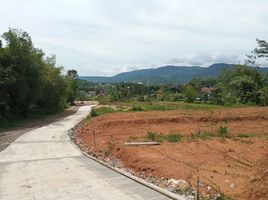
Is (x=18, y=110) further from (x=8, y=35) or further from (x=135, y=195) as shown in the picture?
(x=135, y=195)

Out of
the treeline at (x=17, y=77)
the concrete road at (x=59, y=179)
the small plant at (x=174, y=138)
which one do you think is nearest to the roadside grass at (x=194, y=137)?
the small plant at (x=174, y=138)

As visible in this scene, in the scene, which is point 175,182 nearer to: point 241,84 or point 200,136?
point 200,136

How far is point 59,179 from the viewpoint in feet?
45.1

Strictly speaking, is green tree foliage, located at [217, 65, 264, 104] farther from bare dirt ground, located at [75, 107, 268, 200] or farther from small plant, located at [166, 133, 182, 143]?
small plant, located at [166, 133, 182, 143]

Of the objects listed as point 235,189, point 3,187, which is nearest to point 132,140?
point 3,187

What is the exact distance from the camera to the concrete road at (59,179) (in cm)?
1145

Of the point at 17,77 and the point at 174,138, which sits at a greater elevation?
the point at 17,77

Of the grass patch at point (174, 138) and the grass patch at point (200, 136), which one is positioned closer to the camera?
the grass patch at point (174, 138)

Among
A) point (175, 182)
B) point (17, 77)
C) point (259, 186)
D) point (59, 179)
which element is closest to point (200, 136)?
point (59, 179)

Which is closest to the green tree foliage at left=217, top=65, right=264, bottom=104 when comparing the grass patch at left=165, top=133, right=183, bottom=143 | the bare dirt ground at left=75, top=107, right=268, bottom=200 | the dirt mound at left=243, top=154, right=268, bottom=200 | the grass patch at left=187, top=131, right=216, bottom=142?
the bare dirt ground at left=75, top=107, right=268, bottom=200

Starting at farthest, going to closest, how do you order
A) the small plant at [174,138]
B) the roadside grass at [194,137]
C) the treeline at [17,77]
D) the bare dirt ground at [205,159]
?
1. the treeline at [17,77]
2. the roadside grass at [194,137]
3. the small plant at [174,138]
4. the bare dirt ground at [205,159]

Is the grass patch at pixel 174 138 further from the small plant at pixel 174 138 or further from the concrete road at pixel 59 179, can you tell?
the concrete road at pixel 59 179

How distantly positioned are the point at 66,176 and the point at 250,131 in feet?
46.5

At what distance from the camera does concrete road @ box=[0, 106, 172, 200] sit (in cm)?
1145
